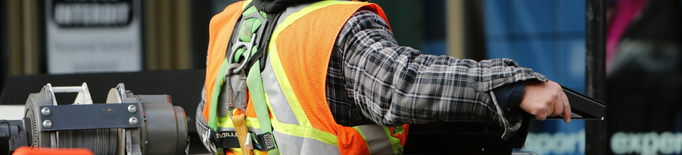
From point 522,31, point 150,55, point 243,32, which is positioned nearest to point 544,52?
point 522,31

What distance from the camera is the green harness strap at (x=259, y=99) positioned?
2.12 meters

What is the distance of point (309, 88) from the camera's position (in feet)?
6.71

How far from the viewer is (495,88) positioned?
1.75 metres

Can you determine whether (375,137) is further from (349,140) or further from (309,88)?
(309,88)

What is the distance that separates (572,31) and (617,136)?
33.4 inches

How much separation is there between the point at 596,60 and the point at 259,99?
1.44 metres

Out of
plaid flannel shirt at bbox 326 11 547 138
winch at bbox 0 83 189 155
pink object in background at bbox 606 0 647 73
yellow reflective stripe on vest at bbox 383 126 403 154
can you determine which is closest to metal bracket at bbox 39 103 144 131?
winch at bbox 0 83 189 155

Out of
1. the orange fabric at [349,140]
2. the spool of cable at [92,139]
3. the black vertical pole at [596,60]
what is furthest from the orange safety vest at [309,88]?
the black vertical pole at [596,60]

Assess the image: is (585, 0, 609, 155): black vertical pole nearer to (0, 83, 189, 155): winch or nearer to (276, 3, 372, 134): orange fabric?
(276, 3, 372, 134): orange fabric

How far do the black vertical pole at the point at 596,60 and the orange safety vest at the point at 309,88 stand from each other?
109 cm

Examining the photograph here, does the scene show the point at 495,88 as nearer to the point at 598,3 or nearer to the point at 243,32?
the point at 243,32

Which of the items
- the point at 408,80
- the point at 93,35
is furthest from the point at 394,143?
the point at 93,35

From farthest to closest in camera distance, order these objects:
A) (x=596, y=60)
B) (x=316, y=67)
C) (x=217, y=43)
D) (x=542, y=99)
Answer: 1. (x=596, y=60)
2. (x=217, y=43)
3. (x=316, y=67)
4. (x=542, y=99)

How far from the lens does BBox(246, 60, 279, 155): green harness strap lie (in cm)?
212
